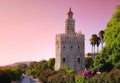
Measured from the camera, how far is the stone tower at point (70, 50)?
82.3 m

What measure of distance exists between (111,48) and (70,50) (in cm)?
3981

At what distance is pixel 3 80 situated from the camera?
173 feet

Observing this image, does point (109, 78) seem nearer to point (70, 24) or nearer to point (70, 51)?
point (70, 51)

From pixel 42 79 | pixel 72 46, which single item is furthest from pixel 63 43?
pixel 42 79

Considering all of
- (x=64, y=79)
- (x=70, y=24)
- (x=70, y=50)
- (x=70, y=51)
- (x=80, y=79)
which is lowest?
(x=64, y=79)

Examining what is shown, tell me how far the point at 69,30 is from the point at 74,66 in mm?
7976

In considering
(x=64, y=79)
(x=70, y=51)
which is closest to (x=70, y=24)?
(x=70, y=51)

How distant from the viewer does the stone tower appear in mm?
82262

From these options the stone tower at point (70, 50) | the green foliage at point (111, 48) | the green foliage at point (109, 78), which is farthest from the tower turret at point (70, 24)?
the green foliage at point (109, 78)

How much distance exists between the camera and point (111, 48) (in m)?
43.6

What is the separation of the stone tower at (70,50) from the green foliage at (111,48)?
3636cm

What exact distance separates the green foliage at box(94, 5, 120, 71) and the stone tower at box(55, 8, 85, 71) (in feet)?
119

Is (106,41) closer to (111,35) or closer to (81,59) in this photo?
(111,35)

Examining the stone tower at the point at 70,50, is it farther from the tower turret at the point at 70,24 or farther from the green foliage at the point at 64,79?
the green foliage at the point at 64,79
